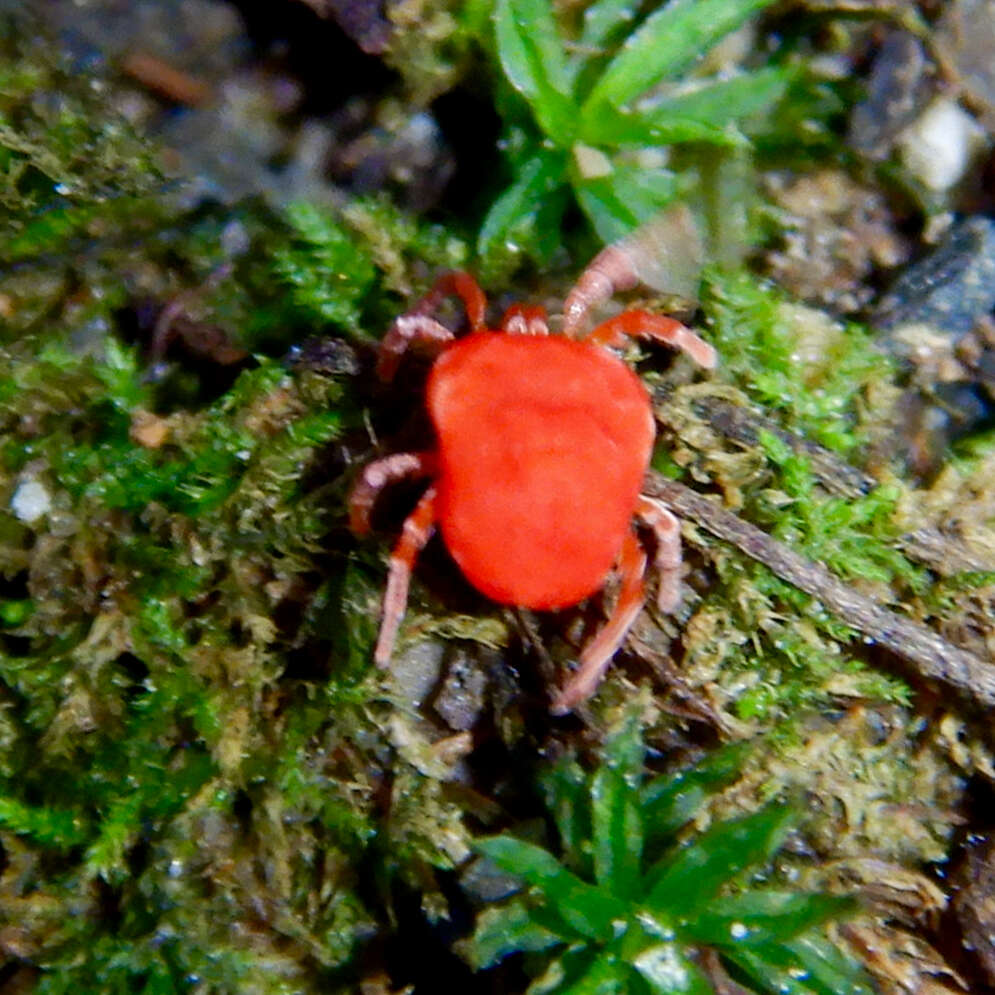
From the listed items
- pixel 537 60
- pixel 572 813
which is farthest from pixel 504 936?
pixel 537 60

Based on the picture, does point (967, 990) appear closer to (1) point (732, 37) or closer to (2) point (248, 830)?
(2) point (248, 830)

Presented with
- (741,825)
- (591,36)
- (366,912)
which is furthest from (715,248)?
(366,912)

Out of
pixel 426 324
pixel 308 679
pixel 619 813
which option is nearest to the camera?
pixel 619 813

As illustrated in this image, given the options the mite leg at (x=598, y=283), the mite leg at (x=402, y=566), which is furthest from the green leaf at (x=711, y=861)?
the mite leg at (x=598, y=283)

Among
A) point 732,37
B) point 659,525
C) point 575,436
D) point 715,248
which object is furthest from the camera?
point 732,37

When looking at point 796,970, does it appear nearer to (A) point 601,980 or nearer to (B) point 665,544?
(A) point 601,980

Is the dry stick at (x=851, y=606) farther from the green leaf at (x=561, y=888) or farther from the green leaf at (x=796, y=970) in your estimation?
the green leaf at (x=561, y=888)

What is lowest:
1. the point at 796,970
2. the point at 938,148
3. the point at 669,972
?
the point at 669,972
